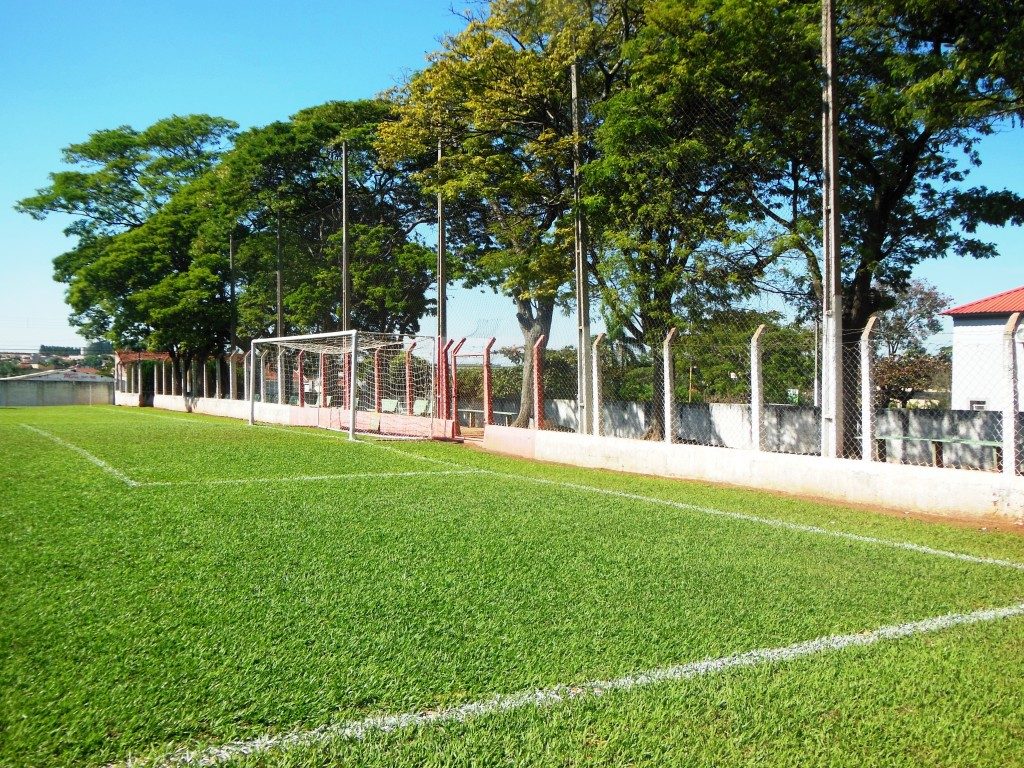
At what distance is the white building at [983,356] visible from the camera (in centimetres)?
877

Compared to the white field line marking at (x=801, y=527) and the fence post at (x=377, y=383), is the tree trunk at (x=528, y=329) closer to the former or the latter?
the fence post at (x=377, y=383)

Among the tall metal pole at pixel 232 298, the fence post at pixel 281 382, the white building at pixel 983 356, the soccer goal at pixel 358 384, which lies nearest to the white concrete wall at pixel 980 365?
the white building at pixel 983 356

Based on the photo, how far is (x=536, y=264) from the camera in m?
18.4

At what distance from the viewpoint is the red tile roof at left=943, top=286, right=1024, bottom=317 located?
26.4 meters

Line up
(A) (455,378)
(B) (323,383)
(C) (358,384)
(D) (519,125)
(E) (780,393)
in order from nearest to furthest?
(E) (780,393)
(A) (455,378)
(D) (519,125)
(C) (358,384)
(B) (323,383)

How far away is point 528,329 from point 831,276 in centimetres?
1079

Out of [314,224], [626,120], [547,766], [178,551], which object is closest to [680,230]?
[626,120]

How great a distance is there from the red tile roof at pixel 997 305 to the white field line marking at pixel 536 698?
26237 millimetres

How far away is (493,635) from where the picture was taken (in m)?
3.99

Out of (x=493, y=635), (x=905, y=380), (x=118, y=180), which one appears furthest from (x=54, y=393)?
(x=493, y=635)

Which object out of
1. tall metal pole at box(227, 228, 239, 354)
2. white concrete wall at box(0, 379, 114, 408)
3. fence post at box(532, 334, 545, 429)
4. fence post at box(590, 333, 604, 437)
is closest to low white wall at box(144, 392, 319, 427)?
Answer: tall metal pole at box(227, 228, 239, 354)

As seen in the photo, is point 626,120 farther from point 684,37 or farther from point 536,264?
point 536,264

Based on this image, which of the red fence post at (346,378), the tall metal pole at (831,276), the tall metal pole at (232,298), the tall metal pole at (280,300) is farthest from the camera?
the tall metal pole at (232,298)

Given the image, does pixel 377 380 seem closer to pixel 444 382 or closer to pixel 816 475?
pixel 444 382
